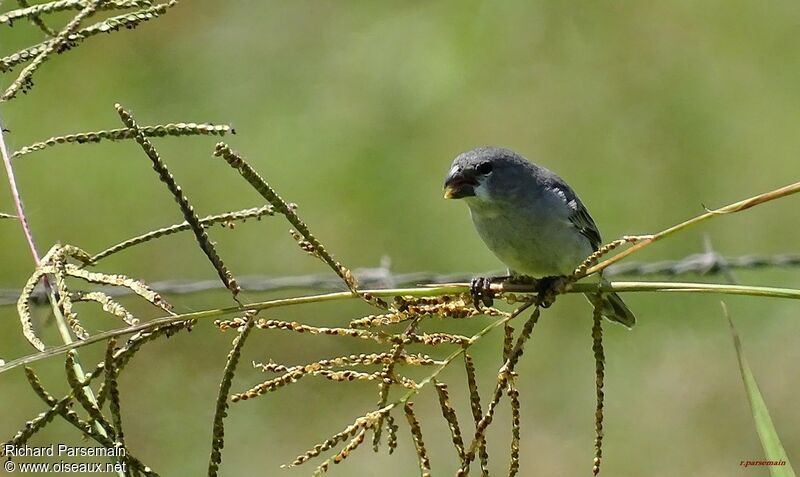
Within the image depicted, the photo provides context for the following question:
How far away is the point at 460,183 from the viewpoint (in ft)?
13.1

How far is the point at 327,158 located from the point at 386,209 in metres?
0.76

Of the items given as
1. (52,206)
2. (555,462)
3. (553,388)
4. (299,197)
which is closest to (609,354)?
(553,388)

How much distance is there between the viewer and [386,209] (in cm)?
741

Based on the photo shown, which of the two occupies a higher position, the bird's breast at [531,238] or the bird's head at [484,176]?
the bird's head at [484,176]

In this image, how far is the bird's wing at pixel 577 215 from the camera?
14.0 ft

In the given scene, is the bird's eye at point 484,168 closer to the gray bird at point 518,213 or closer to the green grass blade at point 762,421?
the gray bird at point 518,213

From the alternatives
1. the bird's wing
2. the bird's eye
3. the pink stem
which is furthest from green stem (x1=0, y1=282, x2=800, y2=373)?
the bird's wing

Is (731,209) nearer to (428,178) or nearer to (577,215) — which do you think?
(577,215)

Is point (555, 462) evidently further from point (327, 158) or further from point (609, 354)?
point (327, 158)

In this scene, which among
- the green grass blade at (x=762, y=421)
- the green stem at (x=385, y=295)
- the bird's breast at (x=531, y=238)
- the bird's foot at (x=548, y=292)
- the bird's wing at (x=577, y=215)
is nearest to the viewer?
the green stem at (x=385, y=295)

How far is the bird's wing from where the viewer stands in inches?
168

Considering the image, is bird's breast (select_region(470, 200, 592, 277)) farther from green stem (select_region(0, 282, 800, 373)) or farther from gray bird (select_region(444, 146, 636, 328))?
green stem (select_region(0, 282, 800, 373))

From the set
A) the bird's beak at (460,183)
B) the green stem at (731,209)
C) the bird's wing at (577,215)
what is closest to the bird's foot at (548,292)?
the green stem at (731,209)

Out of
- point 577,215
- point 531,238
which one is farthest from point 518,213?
point 577,215
